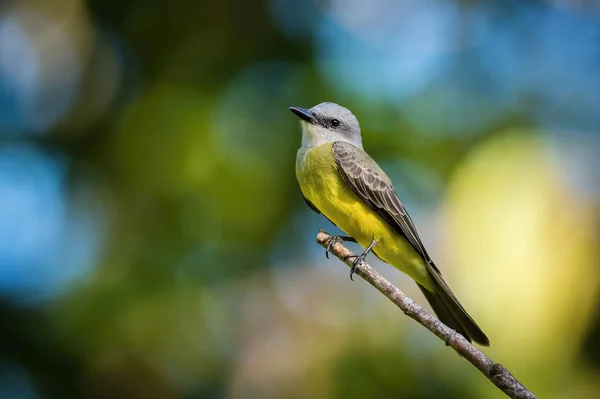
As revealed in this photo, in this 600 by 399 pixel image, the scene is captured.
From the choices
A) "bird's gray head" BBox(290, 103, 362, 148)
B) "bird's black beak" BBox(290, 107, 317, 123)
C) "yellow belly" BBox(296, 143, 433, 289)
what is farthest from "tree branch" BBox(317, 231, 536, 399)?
"bird's gray head" BBox(290, 103, 362, 148)

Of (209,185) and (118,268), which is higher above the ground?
(209,185)

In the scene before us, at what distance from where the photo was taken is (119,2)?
6.70 m

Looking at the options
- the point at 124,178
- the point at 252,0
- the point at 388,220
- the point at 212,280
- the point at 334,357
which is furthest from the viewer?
the point at 252,0

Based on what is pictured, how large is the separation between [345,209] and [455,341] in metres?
1.27

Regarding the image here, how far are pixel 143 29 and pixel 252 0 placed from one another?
1.03 meters

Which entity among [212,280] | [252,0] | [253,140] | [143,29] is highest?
[252,0]

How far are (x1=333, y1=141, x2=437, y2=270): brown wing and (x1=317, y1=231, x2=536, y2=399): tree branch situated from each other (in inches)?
29.9

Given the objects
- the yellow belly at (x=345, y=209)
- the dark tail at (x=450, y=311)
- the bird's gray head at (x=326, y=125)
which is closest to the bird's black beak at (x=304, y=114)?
the bird's gray head at (x=326, y=125)

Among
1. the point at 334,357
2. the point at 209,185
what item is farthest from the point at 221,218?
the point at 334,357

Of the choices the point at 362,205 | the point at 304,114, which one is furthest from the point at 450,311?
the point at 304,114

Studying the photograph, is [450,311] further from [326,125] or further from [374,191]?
[326,125]

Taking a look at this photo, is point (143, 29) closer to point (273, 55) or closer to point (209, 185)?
point (273, 55)

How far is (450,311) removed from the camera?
282 cm

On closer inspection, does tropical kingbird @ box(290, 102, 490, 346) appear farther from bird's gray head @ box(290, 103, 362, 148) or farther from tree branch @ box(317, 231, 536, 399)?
tree branch @ box(317, 231, 536, 399)
